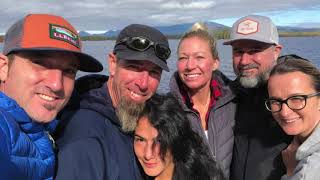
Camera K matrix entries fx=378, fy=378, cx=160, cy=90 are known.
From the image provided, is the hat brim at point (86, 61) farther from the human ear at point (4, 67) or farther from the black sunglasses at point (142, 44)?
the black sunglasses at point (142, 44)

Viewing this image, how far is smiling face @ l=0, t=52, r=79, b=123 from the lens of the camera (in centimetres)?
249

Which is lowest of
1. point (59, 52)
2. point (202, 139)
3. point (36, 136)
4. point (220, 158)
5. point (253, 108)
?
point (220, 158)

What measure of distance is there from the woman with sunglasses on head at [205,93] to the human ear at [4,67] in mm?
2329

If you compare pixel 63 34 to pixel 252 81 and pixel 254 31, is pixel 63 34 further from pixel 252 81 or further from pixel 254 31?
pixel 254 31

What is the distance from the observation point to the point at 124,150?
3.18 metres

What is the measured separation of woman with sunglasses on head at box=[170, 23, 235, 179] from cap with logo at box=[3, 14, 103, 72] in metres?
2.12

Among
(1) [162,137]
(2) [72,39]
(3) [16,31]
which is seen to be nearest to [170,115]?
(1) [162,137]

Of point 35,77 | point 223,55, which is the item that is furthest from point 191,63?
point 223,55

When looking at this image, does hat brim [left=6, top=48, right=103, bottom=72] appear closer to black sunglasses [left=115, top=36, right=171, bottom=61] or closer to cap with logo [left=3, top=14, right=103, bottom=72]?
cap with logo [left=3, top=14, right=103, bottom=72]

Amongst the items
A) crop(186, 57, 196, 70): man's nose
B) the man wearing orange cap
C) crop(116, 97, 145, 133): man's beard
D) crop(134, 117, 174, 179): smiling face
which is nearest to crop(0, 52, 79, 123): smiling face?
the man wearing orange cap

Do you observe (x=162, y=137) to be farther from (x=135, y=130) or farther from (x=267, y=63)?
(x=267, y=63)

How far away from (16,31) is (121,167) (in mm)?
1301

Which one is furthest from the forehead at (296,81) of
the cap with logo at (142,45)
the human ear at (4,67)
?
the human ear at (4,67)

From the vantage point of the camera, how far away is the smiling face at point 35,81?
98.2 inches
